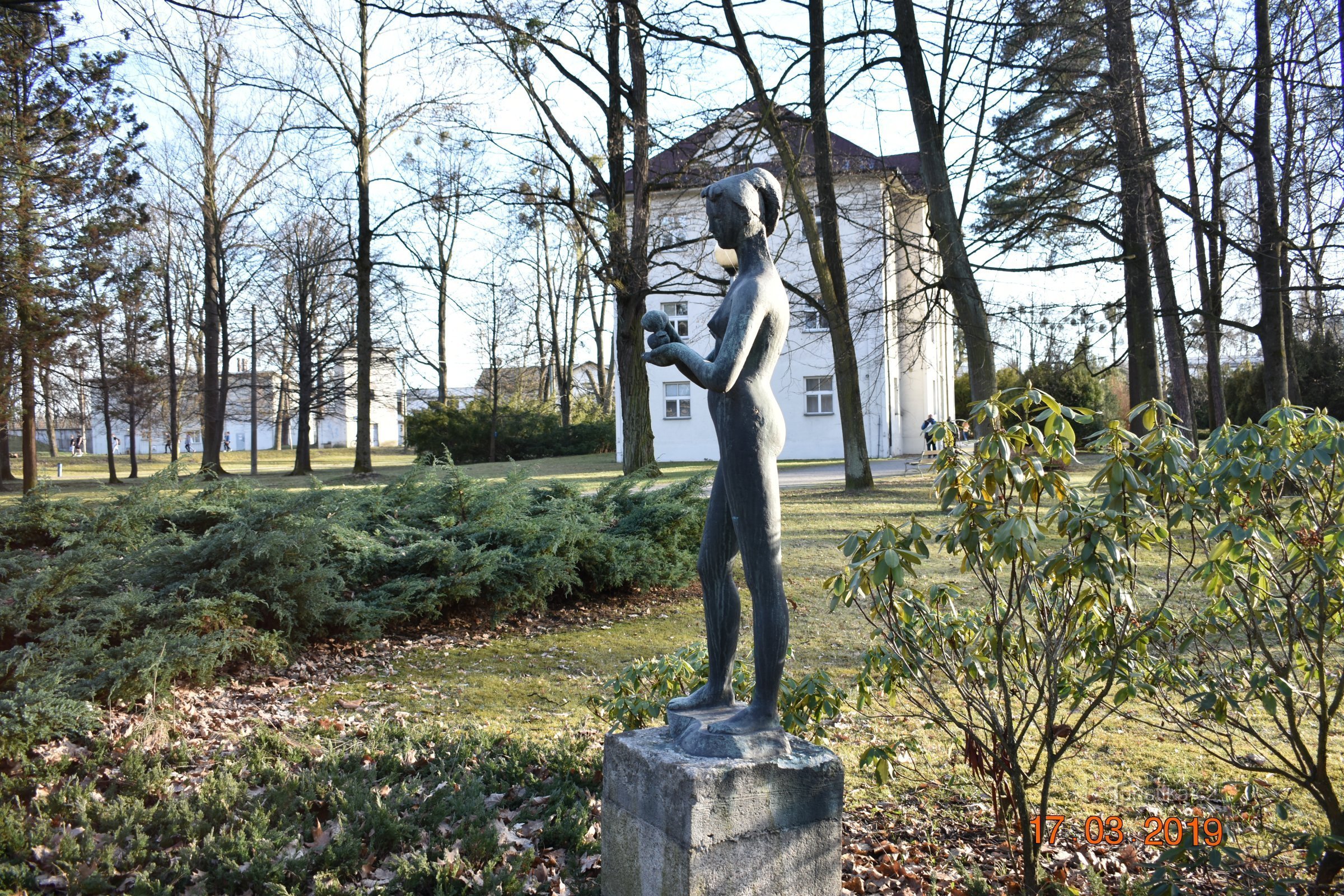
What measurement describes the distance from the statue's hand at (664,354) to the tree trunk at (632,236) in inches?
504

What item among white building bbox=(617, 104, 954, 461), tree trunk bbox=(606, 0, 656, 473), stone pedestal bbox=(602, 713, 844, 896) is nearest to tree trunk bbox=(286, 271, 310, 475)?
white building bbox=(617, 104, 954, 461)

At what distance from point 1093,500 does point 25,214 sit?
714 inches

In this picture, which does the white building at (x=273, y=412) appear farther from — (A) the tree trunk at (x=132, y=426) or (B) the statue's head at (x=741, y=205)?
(B) the statue's head at (x=741, y=205)

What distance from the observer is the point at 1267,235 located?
36.6 ft

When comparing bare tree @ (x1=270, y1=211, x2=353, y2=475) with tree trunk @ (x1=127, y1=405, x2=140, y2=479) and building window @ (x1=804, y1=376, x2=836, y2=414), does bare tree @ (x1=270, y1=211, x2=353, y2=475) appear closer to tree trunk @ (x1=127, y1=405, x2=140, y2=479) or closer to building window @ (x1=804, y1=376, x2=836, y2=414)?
tree trunk @ (x1=127, y1=405, x2=140, y2=479)

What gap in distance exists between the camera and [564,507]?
9.36 m

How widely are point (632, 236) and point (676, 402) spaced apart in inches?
542

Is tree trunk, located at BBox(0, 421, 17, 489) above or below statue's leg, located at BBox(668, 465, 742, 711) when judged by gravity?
above

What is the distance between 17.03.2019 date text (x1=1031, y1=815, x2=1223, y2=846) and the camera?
3.85 metres

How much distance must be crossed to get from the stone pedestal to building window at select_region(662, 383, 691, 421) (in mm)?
26707

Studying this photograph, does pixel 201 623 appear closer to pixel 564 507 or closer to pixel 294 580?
pixel 294 580

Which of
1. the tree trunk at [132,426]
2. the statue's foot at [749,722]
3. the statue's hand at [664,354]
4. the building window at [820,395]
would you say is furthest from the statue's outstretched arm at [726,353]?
the tree trunk at [132,426]

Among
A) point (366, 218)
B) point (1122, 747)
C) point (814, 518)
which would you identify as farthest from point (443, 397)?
point (1122, 747)

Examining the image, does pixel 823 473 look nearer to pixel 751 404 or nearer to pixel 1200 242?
pixel 1200 242
